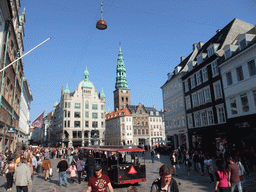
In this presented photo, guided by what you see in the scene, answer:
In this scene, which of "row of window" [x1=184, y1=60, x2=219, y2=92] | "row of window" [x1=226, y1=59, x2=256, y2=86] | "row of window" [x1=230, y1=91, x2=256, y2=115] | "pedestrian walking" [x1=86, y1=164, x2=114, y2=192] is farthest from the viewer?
"row of window" [x1=184, y1=60, x2=219, y2=92]

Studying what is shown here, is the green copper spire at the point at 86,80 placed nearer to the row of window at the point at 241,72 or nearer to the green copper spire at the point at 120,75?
the green copper spire at the point at 120,75

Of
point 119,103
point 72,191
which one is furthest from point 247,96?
point 119,103

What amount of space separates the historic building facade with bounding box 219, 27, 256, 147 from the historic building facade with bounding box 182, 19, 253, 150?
140 cm

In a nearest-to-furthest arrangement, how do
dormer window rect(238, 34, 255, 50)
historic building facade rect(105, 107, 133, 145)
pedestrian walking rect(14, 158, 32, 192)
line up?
1. pedestrian walking rect(14, 158, 32, 192)
2. dormer window rect(238, 34, 255, 50)
3. historic building facade rect(105, 107, 133, 145)

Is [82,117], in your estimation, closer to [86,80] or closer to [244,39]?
[86,80]

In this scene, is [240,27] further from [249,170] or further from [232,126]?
[249,170]

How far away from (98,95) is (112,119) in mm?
11688

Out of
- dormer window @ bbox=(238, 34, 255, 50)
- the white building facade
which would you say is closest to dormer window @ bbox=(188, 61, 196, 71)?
dormer window @ bbox=(238, 34, 255, 50)

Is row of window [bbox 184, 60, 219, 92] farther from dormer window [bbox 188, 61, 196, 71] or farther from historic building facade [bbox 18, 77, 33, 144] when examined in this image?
historic building facade [bbox 18, 77, 33, 144]

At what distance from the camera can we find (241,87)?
23.0m

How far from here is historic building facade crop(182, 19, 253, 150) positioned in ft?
89.2

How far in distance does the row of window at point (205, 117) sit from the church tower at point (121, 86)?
75736 mm

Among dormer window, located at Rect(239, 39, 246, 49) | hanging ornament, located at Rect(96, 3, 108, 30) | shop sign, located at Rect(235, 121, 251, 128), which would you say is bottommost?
shop sign, located at Rect(235, 121, 251, 128)

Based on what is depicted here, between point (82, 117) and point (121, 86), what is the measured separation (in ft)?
144
